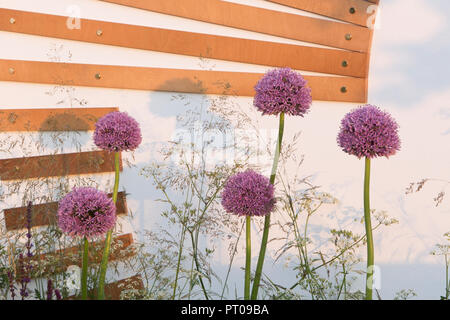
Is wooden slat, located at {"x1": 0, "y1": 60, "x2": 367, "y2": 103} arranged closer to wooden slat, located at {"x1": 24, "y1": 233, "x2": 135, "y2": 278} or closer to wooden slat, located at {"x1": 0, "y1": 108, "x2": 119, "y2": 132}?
wooden slat, located at {"x1": 0, "y1": 108, "x2": 119, "y2": 132}

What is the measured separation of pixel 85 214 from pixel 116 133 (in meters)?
0.39

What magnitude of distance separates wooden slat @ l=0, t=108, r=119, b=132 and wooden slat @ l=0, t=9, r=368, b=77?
0.45 m

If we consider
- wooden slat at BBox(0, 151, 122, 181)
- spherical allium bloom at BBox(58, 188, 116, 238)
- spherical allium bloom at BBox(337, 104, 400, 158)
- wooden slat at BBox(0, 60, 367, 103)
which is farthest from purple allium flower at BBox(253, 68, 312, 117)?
wooden slat at BBox(0, 151, 122, 181)

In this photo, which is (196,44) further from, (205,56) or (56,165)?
(56,165)

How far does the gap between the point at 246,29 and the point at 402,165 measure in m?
1.19

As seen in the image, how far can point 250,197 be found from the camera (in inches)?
58.1

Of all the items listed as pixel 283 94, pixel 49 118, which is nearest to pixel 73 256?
pixel 49 118

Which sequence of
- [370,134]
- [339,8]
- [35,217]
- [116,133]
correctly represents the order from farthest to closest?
[339,8] → [35,217] → [116,133] → [370,134]

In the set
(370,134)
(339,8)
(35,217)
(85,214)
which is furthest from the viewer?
(339,8)

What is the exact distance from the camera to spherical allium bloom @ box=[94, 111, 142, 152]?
1.77 meters

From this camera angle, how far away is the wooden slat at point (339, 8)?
266 cm
